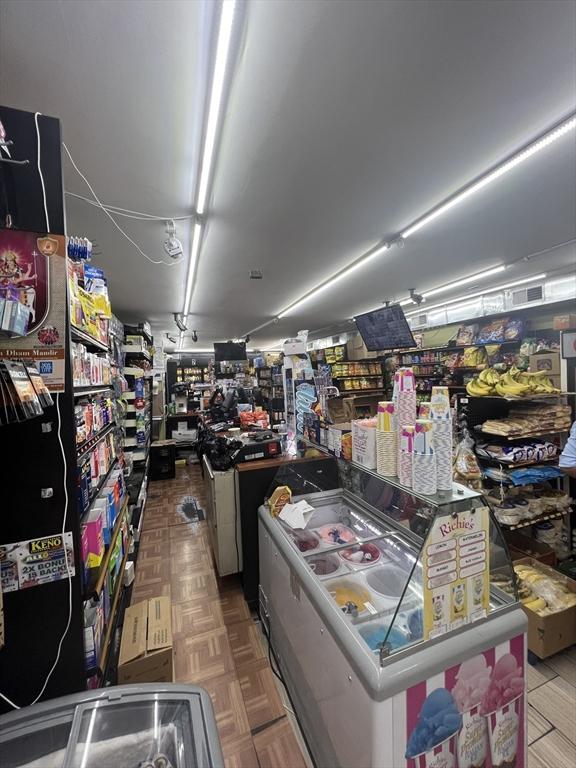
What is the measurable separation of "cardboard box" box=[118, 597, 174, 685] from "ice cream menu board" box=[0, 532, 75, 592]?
39.6 inches

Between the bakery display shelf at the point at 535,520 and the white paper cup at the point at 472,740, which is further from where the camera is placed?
the bakery display shelf at the point at 535,520

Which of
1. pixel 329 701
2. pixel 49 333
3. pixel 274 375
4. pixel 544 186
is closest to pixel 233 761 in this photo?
pixel 329 701

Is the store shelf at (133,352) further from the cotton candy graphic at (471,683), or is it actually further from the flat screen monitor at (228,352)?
the cotton candy graphic at (471,683)

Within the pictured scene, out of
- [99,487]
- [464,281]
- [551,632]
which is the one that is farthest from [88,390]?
[464,281]

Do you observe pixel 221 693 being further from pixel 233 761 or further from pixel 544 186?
pixel 544 186

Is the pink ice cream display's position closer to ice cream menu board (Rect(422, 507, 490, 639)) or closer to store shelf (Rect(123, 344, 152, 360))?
ice cream menu board (Rect(422, 507, 490, 639))

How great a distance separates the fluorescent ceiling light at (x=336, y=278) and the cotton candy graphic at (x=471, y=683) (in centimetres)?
383

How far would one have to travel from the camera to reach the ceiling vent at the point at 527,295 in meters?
5.25

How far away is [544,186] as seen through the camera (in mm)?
2744

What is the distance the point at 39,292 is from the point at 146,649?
2021mm

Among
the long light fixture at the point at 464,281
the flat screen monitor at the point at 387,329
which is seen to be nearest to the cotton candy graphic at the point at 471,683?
the flat screen monitor at the point at 387,329

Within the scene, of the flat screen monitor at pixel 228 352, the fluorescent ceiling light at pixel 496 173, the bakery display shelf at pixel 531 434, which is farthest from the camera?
the flat screen monitor at pixel 228 352

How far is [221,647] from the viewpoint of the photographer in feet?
7.02

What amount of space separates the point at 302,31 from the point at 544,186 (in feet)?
8.50
